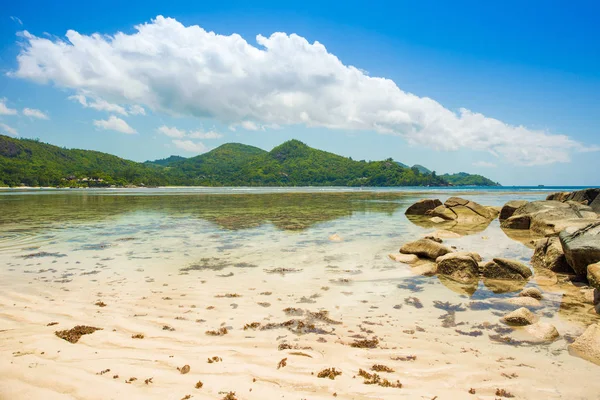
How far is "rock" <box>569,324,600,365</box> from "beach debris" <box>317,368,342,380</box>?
4060 millimetres

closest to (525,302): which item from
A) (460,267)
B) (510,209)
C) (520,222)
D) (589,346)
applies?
(460,267)

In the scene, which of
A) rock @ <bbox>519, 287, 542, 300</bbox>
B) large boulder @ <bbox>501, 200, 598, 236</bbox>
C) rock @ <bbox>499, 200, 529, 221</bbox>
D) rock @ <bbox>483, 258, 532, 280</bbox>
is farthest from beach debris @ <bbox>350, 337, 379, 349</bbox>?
rock @ <bbox>499, 200, 529, 221</bbox>

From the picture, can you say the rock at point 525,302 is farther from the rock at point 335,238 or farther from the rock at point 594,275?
the rock at point 335,238

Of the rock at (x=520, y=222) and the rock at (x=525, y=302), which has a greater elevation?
the rock at (x=520, y=222)

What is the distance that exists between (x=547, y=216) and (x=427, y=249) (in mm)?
12319

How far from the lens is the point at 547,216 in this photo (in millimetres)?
19406

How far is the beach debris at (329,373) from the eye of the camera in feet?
15.1

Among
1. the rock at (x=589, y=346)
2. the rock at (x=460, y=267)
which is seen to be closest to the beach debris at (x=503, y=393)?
the rock at (x=589, y=346)

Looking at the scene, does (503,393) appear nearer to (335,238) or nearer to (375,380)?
(375,380)

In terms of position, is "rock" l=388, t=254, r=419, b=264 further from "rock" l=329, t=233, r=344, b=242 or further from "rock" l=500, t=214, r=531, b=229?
"rock" l=500, t=214, r=531, b=229

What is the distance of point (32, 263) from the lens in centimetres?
1142

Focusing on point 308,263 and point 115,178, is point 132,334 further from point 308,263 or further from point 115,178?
point 115,178

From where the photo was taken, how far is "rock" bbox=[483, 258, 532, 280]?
9984 millimetres

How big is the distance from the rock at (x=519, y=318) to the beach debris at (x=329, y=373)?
165 inches
